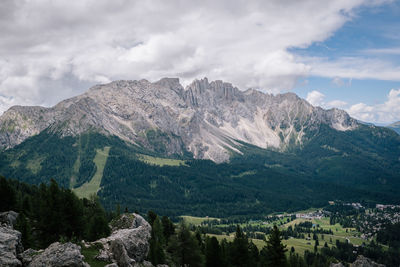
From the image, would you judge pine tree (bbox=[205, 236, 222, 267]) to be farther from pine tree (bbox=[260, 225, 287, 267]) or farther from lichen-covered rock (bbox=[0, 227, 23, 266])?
lichen-covered rock (bbox=[0, 227, 23, 266])

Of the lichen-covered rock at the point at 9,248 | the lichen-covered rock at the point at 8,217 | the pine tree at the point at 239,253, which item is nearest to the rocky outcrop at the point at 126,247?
the lichen-covered rock at the point at 9,248

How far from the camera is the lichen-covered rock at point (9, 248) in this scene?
3097 centimetres

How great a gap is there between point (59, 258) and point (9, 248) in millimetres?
5093

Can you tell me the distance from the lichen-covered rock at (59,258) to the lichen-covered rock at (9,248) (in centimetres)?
187

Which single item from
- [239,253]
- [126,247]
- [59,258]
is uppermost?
[59,258]

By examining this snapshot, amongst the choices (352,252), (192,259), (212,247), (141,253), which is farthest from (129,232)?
(352,252)

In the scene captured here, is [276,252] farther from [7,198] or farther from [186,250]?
[7,198]

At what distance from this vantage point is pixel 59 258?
33500 millimetres

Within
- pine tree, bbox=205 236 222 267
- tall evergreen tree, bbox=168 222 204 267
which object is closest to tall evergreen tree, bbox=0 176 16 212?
tall evergreen tree, bbox=168 222 204 267

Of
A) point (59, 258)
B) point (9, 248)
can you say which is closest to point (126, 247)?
point (59, 258)

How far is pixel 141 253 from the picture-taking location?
50719 mm

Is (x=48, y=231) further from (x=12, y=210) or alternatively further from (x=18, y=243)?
(x=18, y=243)

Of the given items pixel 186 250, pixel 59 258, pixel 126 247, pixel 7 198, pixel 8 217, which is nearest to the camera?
pixel 59 258

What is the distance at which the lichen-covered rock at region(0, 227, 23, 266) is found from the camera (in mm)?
30969
